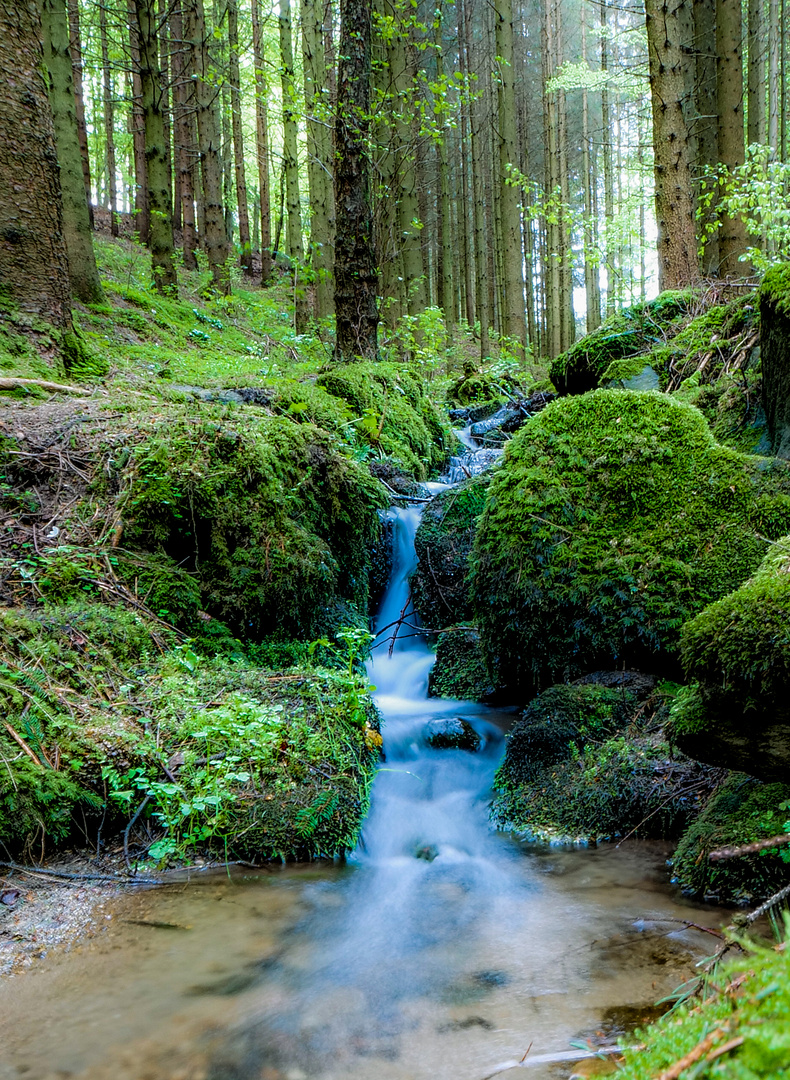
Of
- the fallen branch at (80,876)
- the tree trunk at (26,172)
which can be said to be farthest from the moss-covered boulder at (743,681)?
the tree trunk at (26,172)

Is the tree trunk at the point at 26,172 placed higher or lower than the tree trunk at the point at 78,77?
lower

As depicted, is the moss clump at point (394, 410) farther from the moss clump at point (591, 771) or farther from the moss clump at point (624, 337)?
the moss clump at point (591, 771)

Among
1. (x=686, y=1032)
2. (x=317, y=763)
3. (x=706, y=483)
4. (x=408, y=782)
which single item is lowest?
(x=408, y=782)

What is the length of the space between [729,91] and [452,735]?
11.8 metres

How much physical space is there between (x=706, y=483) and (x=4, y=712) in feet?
13.8

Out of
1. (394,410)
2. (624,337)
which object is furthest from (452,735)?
(624,337)

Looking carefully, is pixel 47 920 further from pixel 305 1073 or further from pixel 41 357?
pixel 41 357

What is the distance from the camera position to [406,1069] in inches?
86.0

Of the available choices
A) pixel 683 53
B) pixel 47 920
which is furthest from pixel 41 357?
pixel 683 53

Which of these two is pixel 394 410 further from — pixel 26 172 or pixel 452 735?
pixel 452 735

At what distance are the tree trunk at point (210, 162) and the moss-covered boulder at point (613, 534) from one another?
13857mm

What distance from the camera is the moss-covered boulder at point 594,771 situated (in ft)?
11.9

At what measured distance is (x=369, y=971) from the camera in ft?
9.28

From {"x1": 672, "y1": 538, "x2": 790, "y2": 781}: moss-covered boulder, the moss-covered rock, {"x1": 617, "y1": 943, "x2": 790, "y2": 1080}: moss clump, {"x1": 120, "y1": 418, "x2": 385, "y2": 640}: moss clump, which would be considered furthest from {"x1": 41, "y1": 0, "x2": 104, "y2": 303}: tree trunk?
{"x1": 617, "y1": 943, "x2": 790, "y2": 1080}: moss clump
